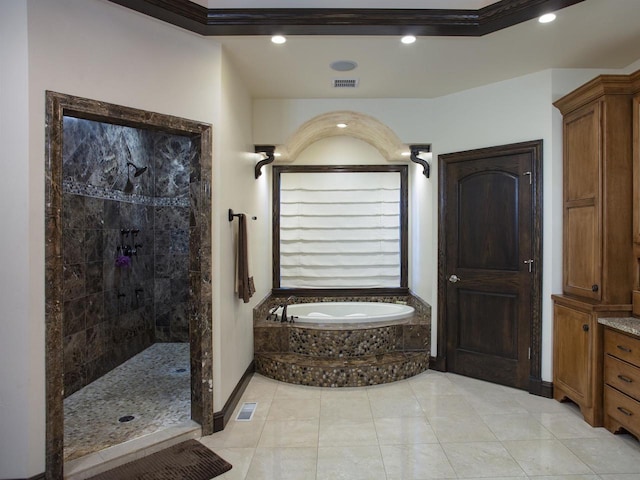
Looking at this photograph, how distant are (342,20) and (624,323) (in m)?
2.71

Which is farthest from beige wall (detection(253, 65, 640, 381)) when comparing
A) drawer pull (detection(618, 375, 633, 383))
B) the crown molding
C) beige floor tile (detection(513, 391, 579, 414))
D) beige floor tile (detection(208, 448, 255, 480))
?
beige floor tile (detection(208, 448, 255, 480))

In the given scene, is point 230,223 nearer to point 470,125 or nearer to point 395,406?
point 395,406

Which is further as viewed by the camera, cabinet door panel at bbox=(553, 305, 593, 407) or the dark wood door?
the dark wood door

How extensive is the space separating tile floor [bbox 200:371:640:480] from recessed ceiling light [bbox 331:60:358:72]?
9.02 ft

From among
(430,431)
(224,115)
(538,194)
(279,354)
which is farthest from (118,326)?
(538,194)

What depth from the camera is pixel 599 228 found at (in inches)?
107

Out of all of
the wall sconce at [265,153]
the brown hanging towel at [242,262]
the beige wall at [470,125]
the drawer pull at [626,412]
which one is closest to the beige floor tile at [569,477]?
the drawer pull at [626,412]

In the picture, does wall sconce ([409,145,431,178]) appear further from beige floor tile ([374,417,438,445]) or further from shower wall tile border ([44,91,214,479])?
beige floor tile ([374,417,438,445])

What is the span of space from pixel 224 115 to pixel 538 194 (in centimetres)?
265

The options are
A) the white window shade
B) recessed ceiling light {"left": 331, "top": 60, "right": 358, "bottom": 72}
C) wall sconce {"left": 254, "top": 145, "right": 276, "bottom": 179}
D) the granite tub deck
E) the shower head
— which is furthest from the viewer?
the white window shade

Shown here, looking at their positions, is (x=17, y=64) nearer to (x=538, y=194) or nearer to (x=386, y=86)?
(x=386, y=86)

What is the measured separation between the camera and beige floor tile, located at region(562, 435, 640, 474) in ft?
7.29

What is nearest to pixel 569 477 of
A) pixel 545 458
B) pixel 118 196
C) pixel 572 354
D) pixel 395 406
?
pixel 545 458

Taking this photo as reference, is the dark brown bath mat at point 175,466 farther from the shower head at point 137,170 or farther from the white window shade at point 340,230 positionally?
the shower head at point 137,170
